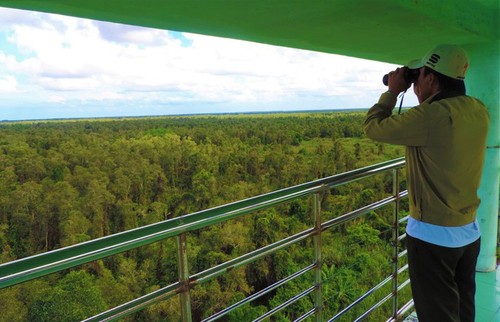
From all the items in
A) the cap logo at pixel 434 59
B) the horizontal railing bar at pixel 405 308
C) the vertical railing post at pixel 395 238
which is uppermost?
the cap logo at pixel 434 59

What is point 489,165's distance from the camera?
2496 mm

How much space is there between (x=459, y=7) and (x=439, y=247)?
5.06 ft

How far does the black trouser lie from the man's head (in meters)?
0.49

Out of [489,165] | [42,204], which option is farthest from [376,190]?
[489,165]

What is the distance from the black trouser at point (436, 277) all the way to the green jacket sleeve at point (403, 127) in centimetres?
35

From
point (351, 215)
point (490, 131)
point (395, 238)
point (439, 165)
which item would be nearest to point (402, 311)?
point (395, 238)

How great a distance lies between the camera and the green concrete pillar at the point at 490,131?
240 centimetres

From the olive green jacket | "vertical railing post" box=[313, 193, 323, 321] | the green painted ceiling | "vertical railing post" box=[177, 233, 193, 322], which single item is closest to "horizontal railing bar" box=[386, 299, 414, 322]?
"vertical railing post" box=[313, 193, 323, 321]

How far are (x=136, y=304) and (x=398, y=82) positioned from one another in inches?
41.0

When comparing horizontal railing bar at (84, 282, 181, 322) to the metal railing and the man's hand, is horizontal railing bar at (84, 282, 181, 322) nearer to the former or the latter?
the metal railing

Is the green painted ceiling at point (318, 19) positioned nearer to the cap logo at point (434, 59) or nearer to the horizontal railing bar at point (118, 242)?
the cap logo at point (434, 59)

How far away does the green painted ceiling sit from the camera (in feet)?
5.16

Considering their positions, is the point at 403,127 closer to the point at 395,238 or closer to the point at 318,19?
the point at 395,238

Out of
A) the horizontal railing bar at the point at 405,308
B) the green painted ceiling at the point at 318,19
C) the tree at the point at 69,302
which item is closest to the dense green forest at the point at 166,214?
the tree at the point at 69,302
